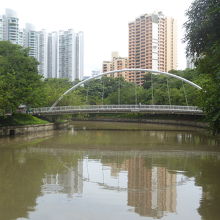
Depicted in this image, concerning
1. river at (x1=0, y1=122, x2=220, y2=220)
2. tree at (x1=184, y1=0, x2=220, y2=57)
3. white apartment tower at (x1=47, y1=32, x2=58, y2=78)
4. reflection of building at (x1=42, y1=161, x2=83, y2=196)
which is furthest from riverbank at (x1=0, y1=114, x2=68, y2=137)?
white apartment tower at (x1=47, y1=32, x2=58, y2=78)

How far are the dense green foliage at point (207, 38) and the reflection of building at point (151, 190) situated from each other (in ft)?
15.5

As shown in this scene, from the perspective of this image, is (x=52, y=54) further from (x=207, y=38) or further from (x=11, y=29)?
(x=207, y=38)

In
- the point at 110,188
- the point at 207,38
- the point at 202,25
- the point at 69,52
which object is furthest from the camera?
the point at 69,52

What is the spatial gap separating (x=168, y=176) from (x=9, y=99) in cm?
2390

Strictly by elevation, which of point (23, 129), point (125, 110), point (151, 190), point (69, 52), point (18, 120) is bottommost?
point (151, 190)

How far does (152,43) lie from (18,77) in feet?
266

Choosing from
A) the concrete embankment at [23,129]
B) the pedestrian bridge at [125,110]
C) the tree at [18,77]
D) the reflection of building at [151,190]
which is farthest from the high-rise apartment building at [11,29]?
the reflection of building at [151,190]

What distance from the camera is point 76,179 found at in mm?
14125

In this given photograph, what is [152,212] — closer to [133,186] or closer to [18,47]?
[133,186]

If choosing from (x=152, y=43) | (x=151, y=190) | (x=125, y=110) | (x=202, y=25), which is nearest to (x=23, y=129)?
(x=125, y=110)

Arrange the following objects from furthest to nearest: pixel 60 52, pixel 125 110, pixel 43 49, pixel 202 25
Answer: pixel 60 52, pixel 43 49, pixel 125 110, pixel 202 25

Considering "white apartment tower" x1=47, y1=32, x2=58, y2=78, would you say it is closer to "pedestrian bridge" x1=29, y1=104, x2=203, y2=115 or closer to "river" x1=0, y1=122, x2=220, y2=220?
"pedestrian bridge" x1=29, y1=104, x2=203, y2=115

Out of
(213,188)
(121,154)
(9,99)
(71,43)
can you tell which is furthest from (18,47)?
(71,43)

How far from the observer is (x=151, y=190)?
40.2 feet
